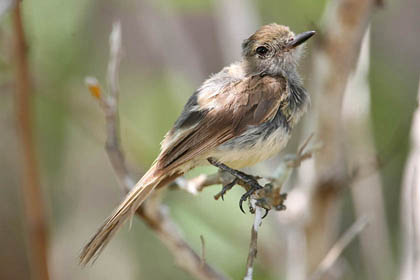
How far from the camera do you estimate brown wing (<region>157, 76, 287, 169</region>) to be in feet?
11.3

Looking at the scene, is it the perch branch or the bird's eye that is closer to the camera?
the perch branch

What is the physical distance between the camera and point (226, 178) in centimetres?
365

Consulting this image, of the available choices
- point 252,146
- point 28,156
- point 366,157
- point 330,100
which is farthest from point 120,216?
point 366,157

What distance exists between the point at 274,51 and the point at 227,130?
669mm

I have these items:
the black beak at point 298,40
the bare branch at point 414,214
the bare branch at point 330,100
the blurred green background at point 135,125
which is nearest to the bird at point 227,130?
the black beak at point 298,40

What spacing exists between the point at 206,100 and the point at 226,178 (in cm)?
41

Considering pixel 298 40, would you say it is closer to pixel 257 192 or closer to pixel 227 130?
pixel 227 130

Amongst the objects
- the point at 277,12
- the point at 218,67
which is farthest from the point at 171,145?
the point at 218,67

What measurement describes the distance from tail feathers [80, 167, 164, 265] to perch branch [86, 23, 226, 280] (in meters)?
0.21

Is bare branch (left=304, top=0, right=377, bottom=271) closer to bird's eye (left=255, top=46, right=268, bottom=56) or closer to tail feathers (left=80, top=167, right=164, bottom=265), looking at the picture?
bird's eye (left=255, top=46, right=268, bottom=56)

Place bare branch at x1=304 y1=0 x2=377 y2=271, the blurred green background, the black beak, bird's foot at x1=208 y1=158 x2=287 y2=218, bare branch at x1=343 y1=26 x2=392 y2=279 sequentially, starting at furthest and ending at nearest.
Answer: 1. the blurred green background
2. bare branch at x1=343 y1=26 x2=392 y2=279
3. bare branch at x1=304 y1=0 x2=377 y2=271
4. the black beak
5. bird's foot at x1=208 y1=158 x2=287 y2=218

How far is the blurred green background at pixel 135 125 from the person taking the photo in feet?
16.9

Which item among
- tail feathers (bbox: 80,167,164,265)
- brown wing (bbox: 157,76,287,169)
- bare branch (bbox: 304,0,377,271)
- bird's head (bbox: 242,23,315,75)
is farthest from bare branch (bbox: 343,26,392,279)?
tail feathers (bbox: 80,167,164,265)

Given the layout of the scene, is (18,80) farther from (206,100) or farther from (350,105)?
(350,105)
